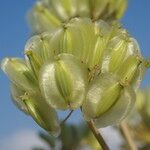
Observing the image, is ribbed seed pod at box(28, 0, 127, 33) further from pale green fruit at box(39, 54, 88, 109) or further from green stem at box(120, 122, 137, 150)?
Answer: pale green fruit at box(39, 54, 88, 109)

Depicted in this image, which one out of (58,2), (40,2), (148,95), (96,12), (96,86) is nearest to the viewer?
(96,86)

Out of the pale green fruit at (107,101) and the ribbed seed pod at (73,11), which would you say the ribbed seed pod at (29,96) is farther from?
the ribbed seed pod at (73,11)

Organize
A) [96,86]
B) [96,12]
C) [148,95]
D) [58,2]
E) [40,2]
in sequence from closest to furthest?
[96,86]
[96,12]
[58,2]
[40,2]
[148,95]

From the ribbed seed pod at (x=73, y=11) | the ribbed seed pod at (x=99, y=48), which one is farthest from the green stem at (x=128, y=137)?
the ribbed seed pod at (x=73, y=11)

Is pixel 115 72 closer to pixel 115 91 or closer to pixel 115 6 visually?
pixel 115 91

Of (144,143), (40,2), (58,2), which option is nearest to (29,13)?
(40,2)

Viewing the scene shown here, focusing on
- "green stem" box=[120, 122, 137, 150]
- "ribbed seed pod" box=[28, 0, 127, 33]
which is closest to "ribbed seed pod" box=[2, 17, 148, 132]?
"green stem" box=[120, 122, 137, 150]
